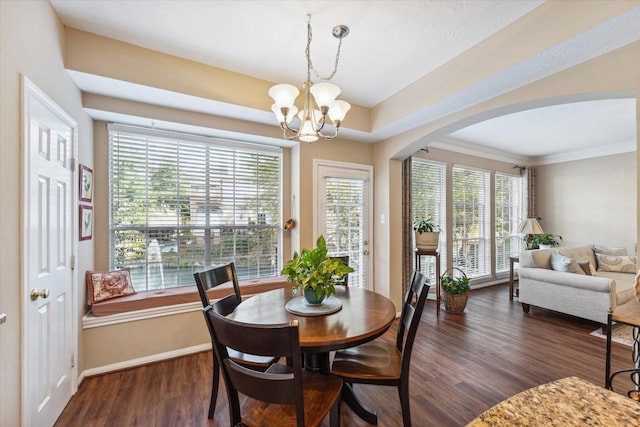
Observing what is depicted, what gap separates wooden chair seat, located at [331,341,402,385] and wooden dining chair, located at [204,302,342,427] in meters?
0.26

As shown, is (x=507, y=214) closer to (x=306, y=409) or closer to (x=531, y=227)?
(x=531, y=227)

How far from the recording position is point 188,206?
3.13 meters

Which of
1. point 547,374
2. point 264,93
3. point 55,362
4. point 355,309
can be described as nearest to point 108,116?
point 264,93

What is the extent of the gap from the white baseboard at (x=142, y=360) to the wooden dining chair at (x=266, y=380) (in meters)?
1.78

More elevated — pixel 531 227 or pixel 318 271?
pixel 531 227

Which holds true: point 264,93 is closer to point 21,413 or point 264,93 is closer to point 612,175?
point 21,413

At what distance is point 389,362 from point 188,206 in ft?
8.55

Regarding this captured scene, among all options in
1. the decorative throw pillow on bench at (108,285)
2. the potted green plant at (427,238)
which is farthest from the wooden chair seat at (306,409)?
the potted green plant at (427,238)

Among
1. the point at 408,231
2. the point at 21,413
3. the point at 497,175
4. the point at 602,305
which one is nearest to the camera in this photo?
the point at 21,413

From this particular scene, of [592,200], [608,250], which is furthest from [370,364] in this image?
[592,200]

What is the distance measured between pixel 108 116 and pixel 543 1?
359 centimetres

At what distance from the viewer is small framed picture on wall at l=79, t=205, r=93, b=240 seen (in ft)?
7.57

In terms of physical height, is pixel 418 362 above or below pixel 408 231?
below

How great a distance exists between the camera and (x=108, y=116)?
8.50ft
